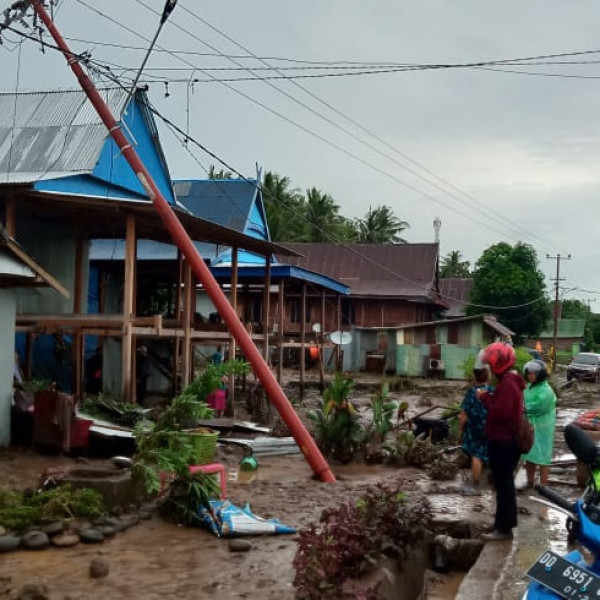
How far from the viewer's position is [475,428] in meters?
9.83

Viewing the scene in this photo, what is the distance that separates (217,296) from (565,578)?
26.6 ft

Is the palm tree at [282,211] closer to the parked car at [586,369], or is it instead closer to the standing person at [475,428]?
the parked car at [586,369]

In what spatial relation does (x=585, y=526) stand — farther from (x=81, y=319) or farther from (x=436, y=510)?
(x=81, y=319)

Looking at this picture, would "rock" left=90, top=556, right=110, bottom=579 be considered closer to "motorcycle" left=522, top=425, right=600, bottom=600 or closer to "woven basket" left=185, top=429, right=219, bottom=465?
"woven basket" left=185, top=429, right=219, bottom=465

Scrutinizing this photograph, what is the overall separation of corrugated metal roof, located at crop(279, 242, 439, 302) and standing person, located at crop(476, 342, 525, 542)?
1424 inches

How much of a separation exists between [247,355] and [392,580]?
513 cm

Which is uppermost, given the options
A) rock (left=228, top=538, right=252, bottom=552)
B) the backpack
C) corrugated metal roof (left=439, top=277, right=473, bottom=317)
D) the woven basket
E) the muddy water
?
corrugated metal roof (left=439, top=277, right=473, bottom=317)

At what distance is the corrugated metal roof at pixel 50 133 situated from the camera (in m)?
16.9

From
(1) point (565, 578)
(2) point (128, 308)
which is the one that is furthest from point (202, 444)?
(2) point (128, 308)

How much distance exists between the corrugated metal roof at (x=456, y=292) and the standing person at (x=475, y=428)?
4601cm

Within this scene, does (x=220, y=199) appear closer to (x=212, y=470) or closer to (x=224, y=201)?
(x=224, y=201)

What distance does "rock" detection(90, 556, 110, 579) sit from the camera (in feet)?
20.0

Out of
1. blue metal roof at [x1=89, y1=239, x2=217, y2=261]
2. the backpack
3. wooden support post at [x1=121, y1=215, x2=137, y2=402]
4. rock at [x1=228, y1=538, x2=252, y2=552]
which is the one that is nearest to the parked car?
blue metal roof at [x1=89, y1=239, x2=217, y2=261]

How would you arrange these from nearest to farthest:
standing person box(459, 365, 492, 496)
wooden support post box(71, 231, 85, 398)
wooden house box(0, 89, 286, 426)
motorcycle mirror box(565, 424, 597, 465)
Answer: motorcycle mirror box(565, 424, 597, 465) < standing person box(459, 365, 492, 496) < wooden house box(0, 89, 286, 426) < wooden support post box(71, 231, 85, 398)
